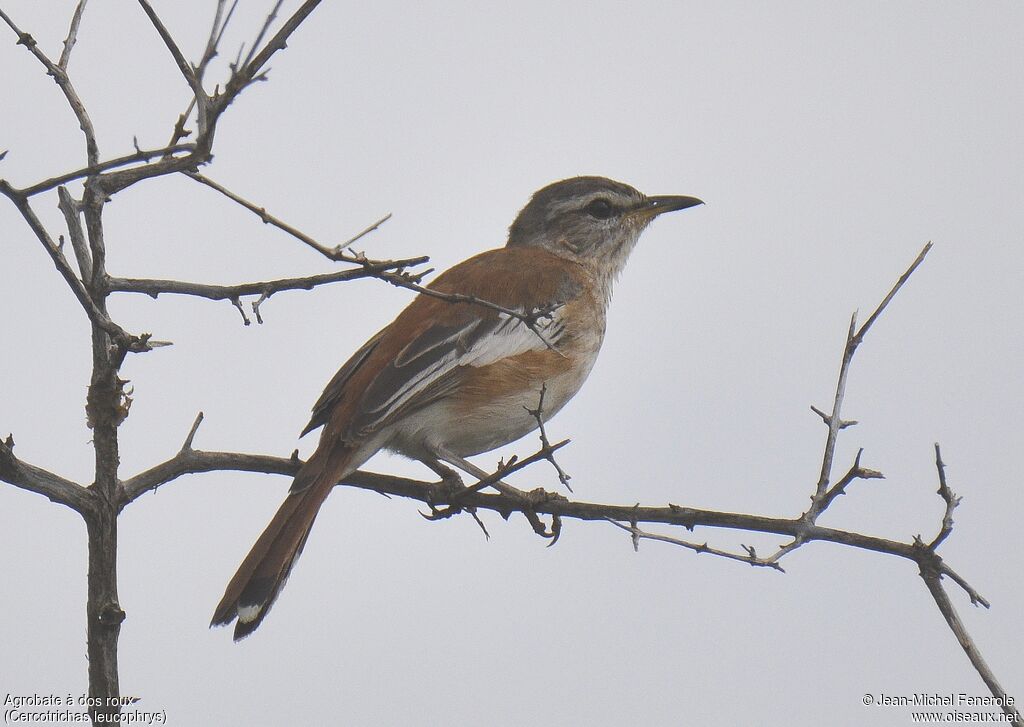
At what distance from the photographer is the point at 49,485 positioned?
4465 millimetres

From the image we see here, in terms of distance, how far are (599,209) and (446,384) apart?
11.0 feet

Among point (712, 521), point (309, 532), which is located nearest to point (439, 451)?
point (309, 532)

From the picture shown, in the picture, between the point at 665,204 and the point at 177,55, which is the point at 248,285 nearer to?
the point at 177,55

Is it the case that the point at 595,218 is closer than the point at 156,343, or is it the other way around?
the point at 156,343

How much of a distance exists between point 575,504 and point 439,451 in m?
1.75

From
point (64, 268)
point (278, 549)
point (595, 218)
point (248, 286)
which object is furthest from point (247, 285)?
point (595, 218)

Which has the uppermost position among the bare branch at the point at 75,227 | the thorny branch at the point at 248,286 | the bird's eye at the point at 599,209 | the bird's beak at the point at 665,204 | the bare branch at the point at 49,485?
the bird's eye at the point at 599,209

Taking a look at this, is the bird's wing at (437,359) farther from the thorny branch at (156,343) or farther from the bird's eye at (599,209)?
the bird's eye at (599,209)

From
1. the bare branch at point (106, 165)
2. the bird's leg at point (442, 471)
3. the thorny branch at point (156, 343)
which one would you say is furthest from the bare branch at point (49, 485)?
the bird's leg at point (442, 471)

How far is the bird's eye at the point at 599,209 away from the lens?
397 inches

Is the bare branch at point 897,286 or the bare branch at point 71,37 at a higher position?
the bare branch at point 71,37

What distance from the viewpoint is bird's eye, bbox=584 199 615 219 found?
397 inches

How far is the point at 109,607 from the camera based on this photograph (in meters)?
4.43

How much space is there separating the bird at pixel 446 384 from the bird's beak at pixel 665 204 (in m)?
1.28
